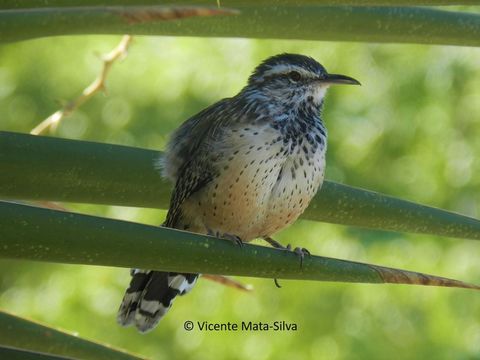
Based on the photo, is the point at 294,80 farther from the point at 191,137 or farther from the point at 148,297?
the point at 148,297

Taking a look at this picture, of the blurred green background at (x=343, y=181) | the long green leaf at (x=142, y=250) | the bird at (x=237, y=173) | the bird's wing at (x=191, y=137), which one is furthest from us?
the blurred green background at (x=343, y=181)

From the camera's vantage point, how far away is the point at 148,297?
2252 mm

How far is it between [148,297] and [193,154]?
0.41 metres

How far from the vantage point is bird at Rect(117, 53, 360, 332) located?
2.31 m

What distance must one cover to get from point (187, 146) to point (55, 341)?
144cm

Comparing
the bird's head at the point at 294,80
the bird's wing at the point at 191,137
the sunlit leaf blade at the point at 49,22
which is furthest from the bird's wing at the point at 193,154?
the sunlit leaf blade at the point at 49,22

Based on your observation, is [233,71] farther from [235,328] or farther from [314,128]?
[314,128]

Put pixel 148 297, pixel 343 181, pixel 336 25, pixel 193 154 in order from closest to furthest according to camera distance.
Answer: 1. pixel 336 25
2. pixel 148 297
3. pixel 193 154
4. pixel 343 181

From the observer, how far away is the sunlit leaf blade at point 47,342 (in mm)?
1061

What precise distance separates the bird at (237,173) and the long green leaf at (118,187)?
0.95m

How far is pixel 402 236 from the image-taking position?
4.76 m

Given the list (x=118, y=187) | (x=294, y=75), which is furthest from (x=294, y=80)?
(x=118, y=187)

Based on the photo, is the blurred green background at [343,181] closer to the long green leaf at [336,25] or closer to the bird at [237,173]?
the bird at [237,173]

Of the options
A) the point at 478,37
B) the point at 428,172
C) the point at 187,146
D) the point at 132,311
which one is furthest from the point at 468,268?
the point at 478,37
